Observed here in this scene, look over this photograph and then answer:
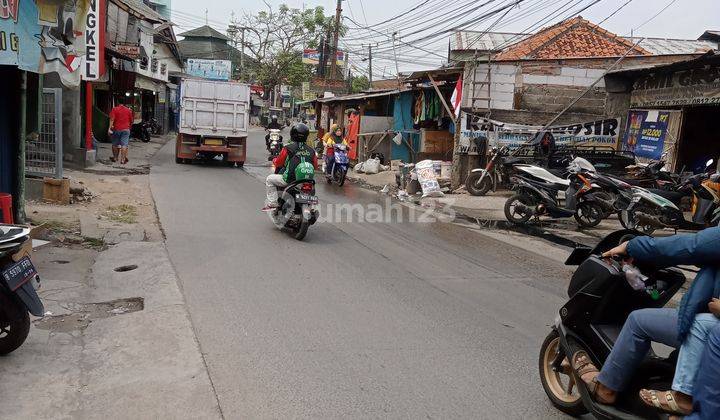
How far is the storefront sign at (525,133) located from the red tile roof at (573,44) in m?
6.82

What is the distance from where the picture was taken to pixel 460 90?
15.9 meters

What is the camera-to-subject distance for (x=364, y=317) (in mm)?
5535

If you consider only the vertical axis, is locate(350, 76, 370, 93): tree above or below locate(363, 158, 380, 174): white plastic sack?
above

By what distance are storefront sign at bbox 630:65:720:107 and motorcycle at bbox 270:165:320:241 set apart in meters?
8.50

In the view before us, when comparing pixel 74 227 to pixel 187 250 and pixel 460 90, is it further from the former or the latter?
pixel 460 90

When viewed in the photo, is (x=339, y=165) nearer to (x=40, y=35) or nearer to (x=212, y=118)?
(x=212, y=118)

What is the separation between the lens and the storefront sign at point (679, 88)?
12133mm

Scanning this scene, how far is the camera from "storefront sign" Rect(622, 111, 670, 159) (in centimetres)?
1410

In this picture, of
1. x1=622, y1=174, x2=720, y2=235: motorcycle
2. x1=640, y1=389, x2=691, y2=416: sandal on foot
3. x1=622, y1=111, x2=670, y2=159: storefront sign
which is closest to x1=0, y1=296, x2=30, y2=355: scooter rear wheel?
x1=640, y1=389, x2=691, y2=416: sandal on foot

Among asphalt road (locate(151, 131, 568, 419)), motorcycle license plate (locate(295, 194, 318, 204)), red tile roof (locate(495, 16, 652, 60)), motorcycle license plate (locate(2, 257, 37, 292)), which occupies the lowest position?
asphalt road (locate(151, 131, 568, 419))

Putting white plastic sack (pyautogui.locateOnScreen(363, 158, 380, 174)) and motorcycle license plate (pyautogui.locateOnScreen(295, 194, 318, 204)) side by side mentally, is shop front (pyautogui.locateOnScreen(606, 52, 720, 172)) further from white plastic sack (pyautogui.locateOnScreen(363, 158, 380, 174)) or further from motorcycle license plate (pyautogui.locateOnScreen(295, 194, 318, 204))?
motorcycle license plate (pyautogui.locateOnScreen(295, 194, 318, 204))

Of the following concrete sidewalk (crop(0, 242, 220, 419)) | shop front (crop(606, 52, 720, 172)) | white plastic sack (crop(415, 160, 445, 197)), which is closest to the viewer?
concrete sidewalk (crop(0, 242, 220, 419))

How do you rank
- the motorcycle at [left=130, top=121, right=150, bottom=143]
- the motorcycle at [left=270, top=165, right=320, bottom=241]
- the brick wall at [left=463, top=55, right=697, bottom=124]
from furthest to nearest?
the motorcycle at [left=130, top=121, right=150, bottom=143] → the brick wall at [left=463, top=55, right=697, bottom=124] → the motorcycle at [left=270, top=165, right=320, bottom=241]

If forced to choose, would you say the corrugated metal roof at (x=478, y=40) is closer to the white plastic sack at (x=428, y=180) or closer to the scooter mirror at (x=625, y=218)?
the white plastic sack at (x=428, y=180)
